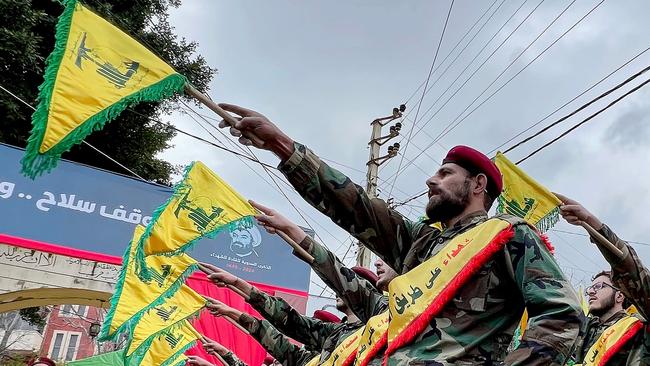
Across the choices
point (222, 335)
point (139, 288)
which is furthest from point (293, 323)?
point (222, 335)

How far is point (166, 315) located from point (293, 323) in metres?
1.93

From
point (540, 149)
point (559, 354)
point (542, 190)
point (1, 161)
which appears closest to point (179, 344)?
point (1, 161)

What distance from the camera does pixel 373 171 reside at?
45.2 feet

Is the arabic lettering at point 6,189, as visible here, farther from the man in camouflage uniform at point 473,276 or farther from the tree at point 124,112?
the man in camouflage uniform at point 473,276

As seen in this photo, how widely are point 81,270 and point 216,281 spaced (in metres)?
3.86

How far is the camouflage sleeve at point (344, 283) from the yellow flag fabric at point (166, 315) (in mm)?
2912

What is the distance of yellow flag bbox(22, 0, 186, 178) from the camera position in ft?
7.32

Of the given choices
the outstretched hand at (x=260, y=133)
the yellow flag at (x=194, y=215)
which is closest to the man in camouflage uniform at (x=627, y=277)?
the outstretched hand at (x=260, y=133)

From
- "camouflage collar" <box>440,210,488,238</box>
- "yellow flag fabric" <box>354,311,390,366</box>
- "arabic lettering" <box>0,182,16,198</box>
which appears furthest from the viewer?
"arabic lettering" <box>0,182,16,198</box>

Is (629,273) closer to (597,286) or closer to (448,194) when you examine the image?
(597,286)

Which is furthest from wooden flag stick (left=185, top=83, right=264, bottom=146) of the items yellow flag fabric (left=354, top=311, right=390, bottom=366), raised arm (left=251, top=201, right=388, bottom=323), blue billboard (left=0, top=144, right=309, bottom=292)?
blue billboard (left=0, top=144, right=309, bottom=292)

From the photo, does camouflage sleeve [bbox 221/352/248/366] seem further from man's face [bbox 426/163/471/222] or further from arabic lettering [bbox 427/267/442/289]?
arabic lettering [bbox 427/267/442/289]

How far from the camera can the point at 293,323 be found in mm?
4426

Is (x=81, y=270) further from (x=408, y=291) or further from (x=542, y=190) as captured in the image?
(x=408, y=291)
